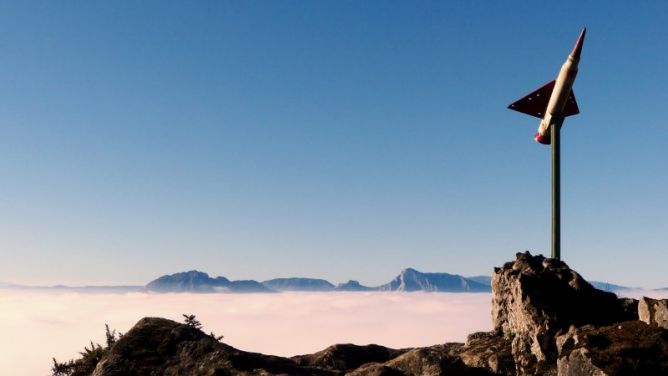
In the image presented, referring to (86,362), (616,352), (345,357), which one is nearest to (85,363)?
(86,362)

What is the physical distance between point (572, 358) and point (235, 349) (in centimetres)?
2022

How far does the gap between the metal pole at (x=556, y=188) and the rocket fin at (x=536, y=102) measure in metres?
2.60

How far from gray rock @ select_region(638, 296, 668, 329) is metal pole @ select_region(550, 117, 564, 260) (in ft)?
55.3

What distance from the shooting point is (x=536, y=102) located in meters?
62.0

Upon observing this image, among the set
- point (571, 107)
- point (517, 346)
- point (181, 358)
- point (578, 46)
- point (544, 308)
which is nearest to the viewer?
point (181, 358)

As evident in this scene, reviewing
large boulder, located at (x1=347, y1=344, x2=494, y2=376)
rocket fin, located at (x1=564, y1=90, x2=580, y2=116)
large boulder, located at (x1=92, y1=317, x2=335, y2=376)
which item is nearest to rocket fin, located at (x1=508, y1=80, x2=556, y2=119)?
rocket fin, located at (x1=564, y1=90, x2=580, y2=116)

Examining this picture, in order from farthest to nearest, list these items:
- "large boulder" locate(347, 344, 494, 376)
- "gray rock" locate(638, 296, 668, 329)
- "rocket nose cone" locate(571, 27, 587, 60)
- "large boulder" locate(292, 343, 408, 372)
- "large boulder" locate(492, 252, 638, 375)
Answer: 1. "rocket nose cone" locate(571, 27, 587, 60)
2. "large boulder" locate(292, 343, 408, 372)
3. "large boulder" locate(492, 252, 638, 375)
4. "gray rock" locate(638, 296, 668, 329)
5. "large boulder" locate(347, 344, 494, 376)

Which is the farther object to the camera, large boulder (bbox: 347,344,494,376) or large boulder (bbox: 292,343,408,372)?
large boulder (bbox: 292,343,408,372)

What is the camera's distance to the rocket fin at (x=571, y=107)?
6041 centimetres

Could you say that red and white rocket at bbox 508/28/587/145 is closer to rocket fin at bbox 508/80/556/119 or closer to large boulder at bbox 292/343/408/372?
rocket fin at bbox 508/80/556/119

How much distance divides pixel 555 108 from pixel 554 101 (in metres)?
0.84

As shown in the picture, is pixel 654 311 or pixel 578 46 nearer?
pixel 654 311

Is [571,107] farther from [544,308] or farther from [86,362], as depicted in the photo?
[86,362]

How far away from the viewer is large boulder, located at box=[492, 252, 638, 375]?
3994 centimetres
